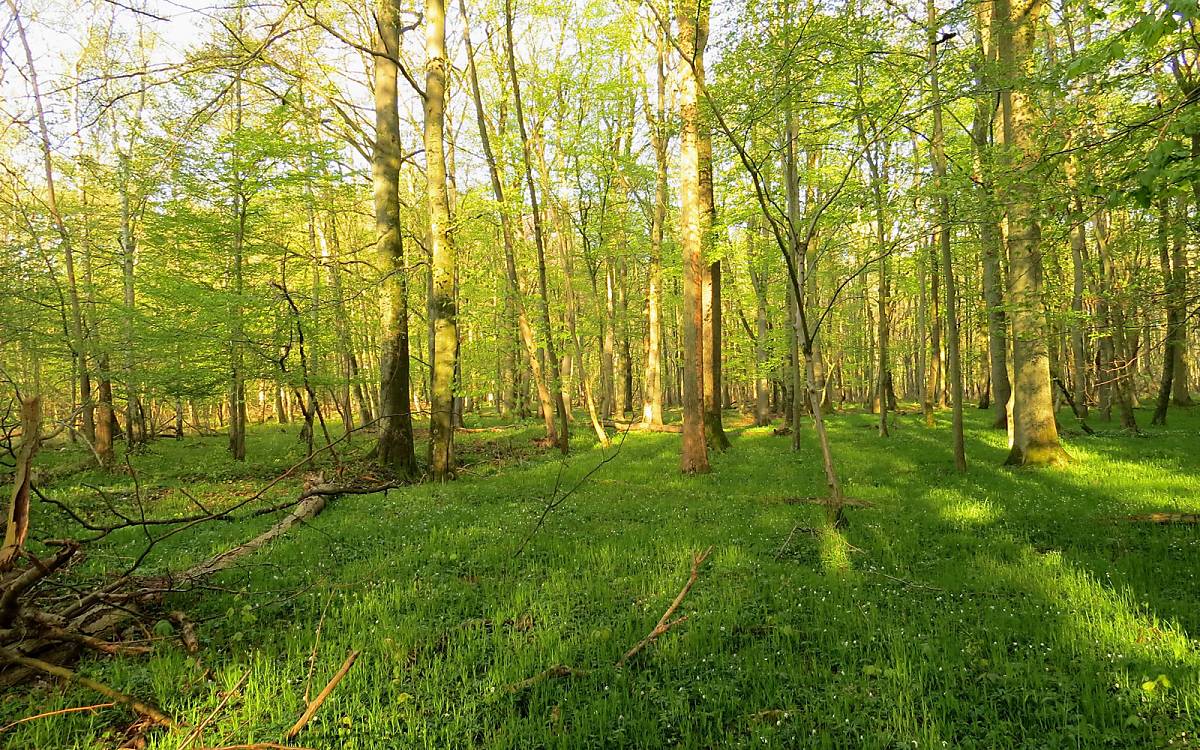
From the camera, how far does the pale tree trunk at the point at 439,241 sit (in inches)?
425

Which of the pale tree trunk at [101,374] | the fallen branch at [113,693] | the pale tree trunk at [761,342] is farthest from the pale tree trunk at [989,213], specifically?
the pale tree trunk at [101,374]

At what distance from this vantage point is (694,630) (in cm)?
418

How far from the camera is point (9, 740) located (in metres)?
2.90

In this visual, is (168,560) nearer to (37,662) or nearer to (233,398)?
(37,662)

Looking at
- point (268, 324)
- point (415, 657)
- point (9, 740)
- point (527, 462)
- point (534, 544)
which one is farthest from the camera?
point (527, 462)

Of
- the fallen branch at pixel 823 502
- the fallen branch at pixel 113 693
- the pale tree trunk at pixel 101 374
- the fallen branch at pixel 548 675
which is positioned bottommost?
the fallen branch at pixel 823 502

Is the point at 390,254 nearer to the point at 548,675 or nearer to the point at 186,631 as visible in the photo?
the point at 186,631

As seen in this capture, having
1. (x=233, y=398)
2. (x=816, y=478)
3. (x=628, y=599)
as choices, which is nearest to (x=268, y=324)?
(x=233, y=398)

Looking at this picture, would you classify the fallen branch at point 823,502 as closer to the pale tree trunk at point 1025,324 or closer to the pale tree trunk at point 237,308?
the pale tree trunk at point 1025,324

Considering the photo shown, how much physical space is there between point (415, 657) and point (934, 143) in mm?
13327

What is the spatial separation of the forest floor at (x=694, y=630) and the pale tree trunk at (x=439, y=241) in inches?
112

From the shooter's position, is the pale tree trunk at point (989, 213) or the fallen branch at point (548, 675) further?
the pale tree trunk at point (989, 213)

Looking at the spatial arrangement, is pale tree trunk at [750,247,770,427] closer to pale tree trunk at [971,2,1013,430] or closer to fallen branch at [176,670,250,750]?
pale tree trunk at [971,2,1013,430]

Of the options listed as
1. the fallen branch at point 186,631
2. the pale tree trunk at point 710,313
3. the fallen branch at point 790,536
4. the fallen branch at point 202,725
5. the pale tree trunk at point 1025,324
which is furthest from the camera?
the pale tree trunk at point 710,313
